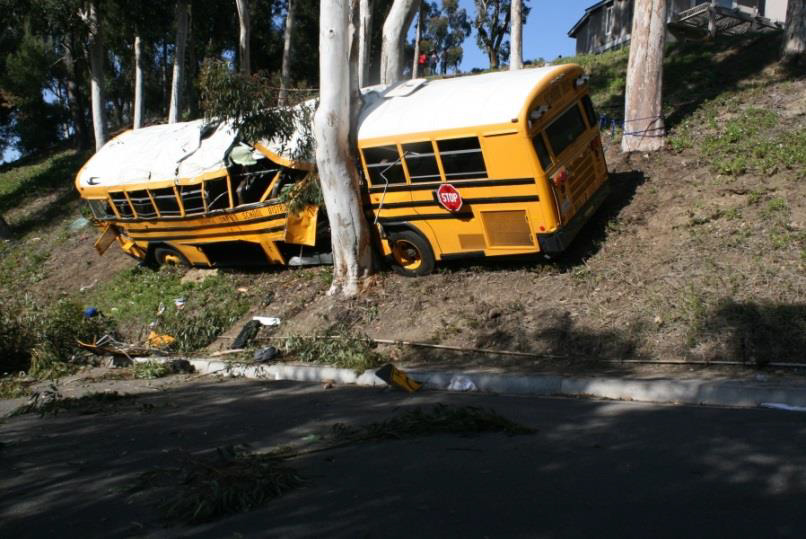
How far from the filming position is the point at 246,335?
529 inches

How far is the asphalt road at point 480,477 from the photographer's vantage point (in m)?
4.87

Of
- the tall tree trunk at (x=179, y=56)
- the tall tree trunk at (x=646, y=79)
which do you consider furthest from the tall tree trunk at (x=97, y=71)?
the tall tree trunk at (x=646, y=79)

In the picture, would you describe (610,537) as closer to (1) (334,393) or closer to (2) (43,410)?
(1) (334,393)

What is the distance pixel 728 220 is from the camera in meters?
11.5

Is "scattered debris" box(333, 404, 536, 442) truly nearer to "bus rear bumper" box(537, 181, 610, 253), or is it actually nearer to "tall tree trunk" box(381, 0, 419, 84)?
"bus rear bumper" box(537, 181, 610, 253)

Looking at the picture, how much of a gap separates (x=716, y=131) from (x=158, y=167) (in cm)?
1069

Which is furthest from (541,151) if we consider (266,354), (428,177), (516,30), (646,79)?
(516,30)

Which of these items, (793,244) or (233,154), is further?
(233,154)

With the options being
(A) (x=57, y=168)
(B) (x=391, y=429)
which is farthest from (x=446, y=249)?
(A) (x=57, y=168)

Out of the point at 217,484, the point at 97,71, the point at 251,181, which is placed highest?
the point at 97,71

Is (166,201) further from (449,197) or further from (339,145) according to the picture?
(449,197)

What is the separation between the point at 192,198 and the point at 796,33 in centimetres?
1259

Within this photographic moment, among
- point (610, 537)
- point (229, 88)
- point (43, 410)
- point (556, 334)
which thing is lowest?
A: point (556, 334)

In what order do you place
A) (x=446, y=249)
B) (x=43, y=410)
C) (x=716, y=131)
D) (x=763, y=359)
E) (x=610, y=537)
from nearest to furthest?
(x=610, y=537)
(x=763, y=359)
(x=43, y=410)
(x=446, y=249)
(x=716, y=131)
